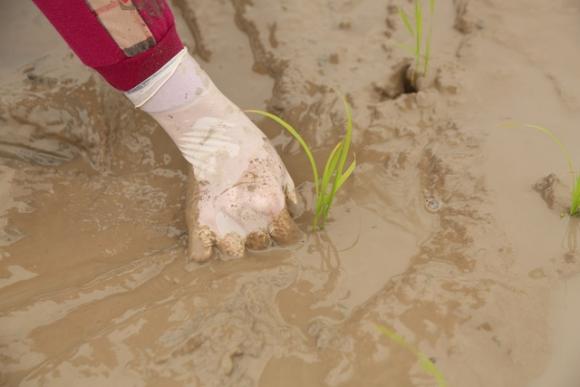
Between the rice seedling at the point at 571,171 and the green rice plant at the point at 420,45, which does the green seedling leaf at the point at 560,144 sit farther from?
the green rice plant at the point at 420,45

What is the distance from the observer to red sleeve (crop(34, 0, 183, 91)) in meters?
1.14

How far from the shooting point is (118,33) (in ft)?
3.88

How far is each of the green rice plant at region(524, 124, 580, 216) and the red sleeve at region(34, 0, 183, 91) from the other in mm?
1037

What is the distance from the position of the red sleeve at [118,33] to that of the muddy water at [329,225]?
0.45m

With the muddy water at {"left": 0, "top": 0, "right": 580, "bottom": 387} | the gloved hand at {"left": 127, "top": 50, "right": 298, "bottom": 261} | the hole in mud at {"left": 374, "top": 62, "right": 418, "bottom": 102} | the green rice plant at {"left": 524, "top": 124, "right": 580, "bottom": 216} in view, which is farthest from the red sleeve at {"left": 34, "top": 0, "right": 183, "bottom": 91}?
the green rice plant at {"left": 524, "top": 124, "right": 580, "bottom": 216}

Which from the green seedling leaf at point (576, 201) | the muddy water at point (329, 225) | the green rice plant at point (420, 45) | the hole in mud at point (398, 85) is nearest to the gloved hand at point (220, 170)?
the muddy water at point (329, 225)

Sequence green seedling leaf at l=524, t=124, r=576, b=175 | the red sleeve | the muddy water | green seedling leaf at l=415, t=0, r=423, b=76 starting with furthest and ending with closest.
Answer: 1. green seedling leaf at l=415, t=0, r=423, b=76
2. green seedling leaf at l=524, t=124, r=576, b=175
3. the muddy water
4. the red sleeve

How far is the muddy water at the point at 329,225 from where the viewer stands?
127 centimetres

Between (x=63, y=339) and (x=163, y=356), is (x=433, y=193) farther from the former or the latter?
(x=63, y=339)

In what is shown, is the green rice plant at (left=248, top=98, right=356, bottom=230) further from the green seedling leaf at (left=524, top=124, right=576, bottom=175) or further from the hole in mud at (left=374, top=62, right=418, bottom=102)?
the green seedling leaf at (left=524, top=124, right=576, bottom=175)

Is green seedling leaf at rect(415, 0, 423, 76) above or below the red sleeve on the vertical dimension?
below

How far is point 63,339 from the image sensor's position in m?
1.29

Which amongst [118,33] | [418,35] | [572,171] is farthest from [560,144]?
[118,33]

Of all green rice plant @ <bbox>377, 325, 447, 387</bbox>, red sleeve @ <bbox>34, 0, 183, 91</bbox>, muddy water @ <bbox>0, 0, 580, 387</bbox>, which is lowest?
green rice plant @ <bbox>377, 325, 447, 387</bbox>
